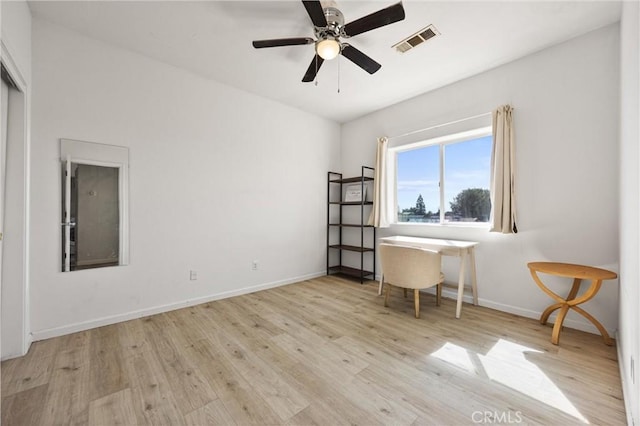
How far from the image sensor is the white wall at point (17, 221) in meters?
1.90

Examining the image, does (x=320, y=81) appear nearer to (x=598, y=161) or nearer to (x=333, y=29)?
(x=333, y=29)

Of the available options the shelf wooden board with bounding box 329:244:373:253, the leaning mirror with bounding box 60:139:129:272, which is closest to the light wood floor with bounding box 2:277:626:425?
the leaning mirror with bounding box 60:139:129:272

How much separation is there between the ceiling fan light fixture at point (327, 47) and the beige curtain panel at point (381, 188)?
6.84ft

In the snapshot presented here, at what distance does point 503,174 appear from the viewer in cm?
277

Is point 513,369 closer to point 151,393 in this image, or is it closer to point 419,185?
point 151,393

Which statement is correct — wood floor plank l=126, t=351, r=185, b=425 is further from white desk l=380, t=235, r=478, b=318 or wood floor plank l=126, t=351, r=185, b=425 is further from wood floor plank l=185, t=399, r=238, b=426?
white desk l=380, t=235, r=478, b=318

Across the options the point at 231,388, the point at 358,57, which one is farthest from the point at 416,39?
the point at 231,388

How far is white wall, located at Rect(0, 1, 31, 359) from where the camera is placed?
1.90 meters

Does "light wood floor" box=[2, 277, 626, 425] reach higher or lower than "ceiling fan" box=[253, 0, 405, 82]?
lower

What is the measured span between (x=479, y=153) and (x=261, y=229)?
303cm

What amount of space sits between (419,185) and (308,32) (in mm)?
2488

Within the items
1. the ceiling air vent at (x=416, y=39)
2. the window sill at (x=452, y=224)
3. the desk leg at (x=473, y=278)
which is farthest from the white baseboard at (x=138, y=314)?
the ceiling air vent at (x=416, y=39)

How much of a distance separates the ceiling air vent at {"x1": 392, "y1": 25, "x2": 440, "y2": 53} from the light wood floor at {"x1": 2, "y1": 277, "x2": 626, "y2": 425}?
274 cm

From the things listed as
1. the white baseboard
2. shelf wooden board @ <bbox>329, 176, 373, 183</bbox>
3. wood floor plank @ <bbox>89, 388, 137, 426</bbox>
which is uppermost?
shelf wooden board @ <bbox>329, 176, 373, 183</bbox>
